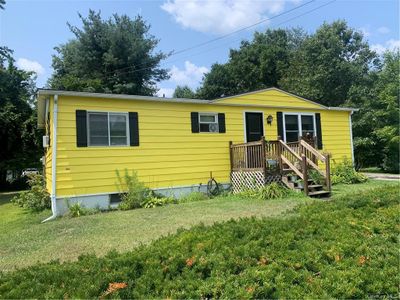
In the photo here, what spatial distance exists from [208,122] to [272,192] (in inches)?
136

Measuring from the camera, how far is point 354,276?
11.9 feet

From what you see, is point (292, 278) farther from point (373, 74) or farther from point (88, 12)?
point (88, 12)

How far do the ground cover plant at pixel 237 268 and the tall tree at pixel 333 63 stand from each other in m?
21.4

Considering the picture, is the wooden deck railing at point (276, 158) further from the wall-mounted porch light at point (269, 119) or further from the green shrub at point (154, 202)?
the green shrub at point (154, 202)

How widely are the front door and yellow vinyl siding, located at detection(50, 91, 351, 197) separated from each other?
202 millimetres

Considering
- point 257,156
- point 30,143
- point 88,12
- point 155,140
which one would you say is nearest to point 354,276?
point 257,156

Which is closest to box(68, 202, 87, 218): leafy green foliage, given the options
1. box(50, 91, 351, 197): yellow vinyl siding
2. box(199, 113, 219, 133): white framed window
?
box(50, 91, 351, 197): yellow vinyl siding

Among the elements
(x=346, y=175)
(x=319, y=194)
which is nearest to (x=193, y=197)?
(x=319, y=194)

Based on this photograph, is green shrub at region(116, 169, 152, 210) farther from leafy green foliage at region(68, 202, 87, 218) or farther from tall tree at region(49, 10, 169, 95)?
tall tree at region(49, 10, 169, 95)

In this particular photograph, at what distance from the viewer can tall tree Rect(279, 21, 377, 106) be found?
79.5ft

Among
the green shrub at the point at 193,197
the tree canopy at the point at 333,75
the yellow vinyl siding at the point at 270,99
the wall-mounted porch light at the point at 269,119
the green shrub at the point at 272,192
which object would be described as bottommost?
the green shrub at the point at 193,197

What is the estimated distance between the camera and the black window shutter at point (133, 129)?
963 cm

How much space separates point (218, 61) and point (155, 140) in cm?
2739

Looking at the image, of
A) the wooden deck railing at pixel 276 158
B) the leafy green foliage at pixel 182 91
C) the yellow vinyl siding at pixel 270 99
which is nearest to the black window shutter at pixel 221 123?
the yellow vinyl siding at pixel 270 99
